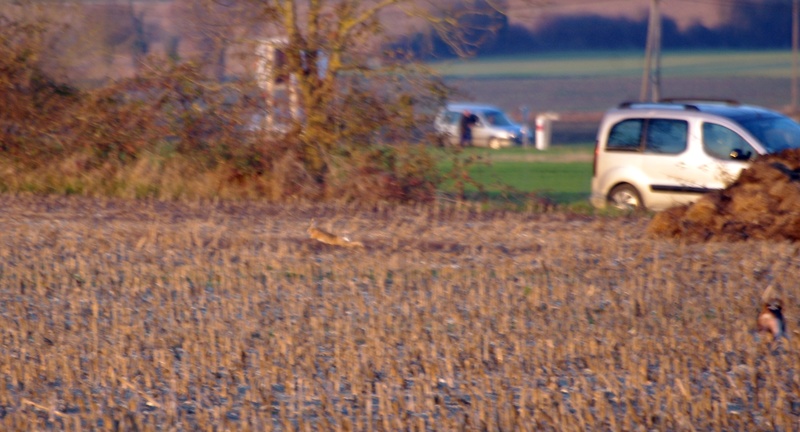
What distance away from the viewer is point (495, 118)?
37250 millimetres

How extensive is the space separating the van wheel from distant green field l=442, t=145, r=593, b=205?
2.17 feet

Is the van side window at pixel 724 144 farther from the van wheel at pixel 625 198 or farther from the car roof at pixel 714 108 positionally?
the van wheel at pixel 625 198

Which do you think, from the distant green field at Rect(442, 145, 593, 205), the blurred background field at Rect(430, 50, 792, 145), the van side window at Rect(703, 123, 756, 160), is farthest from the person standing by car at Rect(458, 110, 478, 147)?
the blurred background field at Rect(430, 50, 792, 145)

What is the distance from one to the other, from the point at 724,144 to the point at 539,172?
10630 millimetres

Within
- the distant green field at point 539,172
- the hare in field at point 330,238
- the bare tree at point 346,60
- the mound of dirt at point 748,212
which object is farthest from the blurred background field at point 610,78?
the hare in field at point 330,238

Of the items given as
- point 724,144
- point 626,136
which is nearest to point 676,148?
point 724,144

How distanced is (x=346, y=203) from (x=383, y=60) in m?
2.01

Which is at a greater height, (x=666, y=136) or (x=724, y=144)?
(x=666, y=136)

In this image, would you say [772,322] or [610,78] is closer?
[772,322]

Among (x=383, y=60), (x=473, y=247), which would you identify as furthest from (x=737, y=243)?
(x=383, y=60)

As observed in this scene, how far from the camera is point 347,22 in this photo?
13.8m

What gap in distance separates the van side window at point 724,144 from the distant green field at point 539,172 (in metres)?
2.12

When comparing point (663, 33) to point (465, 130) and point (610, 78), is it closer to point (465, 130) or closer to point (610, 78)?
point (610, 78)

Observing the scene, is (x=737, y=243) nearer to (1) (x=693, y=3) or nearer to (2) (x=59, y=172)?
(2) (x=59, y=172)
